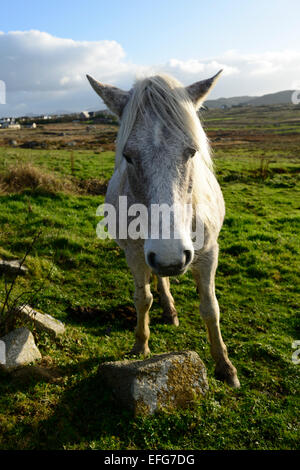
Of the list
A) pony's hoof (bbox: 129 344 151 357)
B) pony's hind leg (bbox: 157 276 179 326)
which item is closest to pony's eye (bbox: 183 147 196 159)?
pony's hoof (bbox: 129 344 151 357)

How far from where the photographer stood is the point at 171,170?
2598mm

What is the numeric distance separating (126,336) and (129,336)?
47mm

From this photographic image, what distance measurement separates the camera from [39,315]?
4.41 meters

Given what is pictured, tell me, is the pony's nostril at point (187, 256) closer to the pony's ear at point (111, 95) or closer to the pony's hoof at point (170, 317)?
the pony's ear at point (111, 95)

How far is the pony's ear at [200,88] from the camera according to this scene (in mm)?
3327

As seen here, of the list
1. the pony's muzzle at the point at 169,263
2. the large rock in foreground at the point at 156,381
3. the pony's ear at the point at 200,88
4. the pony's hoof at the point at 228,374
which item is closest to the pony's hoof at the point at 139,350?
the large rock in foreground at the point at 156,381

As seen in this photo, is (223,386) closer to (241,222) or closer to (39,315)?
(39,315)

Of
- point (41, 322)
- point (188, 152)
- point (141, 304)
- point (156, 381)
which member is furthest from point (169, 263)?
point (41, 322)

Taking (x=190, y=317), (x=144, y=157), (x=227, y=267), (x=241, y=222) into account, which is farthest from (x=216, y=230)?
(x=241, y=222)

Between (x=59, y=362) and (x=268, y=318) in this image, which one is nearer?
(x=59, y=362)

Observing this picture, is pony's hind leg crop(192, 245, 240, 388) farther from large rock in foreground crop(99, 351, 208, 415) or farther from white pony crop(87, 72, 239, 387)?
large rock in foreground crop(99, 351, 208, 415)
